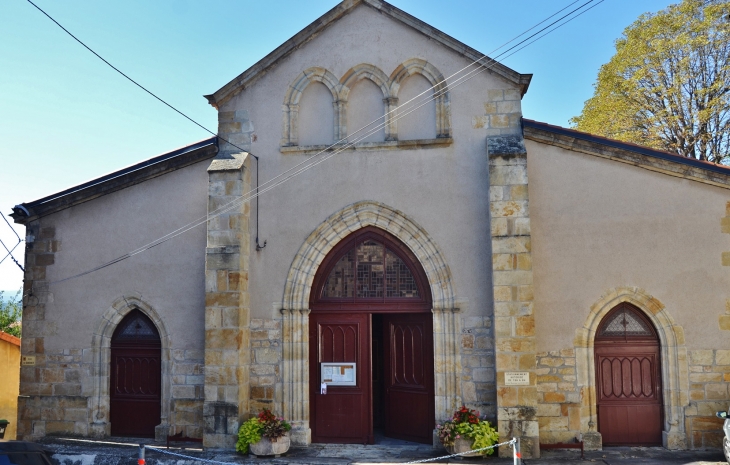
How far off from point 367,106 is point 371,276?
8.95ft

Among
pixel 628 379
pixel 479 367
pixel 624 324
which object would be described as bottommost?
pixel 628 379

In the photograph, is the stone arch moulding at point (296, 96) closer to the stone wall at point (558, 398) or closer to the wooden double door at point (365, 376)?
the wooden double door at point (365, 376)

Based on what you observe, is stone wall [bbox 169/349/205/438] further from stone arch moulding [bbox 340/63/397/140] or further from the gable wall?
stone arch moulding [bbox 340/63/397/140]

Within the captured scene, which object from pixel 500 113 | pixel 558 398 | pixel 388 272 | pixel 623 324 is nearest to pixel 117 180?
pixel 388 272

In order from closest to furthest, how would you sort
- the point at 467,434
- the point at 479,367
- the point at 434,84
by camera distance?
the point at 467,434 < the point at 479,367 < the point at 434,84

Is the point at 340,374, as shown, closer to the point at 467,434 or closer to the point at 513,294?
the point at 467,434

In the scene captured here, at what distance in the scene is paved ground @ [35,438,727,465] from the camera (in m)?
Result: 9.18

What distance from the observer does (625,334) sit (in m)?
10.1

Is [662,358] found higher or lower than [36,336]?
lower

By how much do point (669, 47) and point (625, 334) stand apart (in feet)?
33.8

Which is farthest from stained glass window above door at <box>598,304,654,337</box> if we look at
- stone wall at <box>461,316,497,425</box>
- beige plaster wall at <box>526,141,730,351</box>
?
stone wall at <box>461,316,497,425</box>

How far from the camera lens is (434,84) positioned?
10383mm

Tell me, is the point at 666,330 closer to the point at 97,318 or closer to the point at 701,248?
the point at 701,248

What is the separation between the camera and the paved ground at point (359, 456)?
918cm
